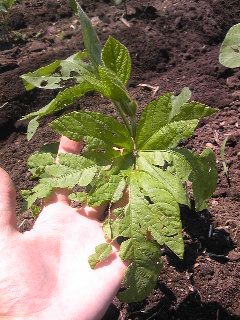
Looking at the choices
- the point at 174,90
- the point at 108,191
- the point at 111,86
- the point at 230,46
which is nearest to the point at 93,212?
the point at 108,191

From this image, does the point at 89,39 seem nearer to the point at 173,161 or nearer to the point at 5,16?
the point at 173,161

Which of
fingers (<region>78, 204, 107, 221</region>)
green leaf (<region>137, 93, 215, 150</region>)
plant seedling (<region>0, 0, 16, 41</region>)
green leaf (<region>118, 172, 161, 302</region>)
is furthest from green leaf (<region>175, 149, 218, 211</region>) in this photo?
plant seedling (<region>0, 0, 16, 41</region>)

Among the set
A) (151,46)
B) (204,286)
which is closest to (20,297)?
(204,286)

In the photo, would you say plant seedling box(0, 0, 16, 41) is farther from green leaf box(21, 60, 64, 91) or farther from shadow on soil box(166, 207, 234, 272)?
shadow on soil box(166, 207, 234, 272)

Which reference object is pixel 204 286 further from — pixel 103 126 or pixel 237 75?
pixel 237 75

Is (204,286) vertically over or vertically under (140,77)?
under

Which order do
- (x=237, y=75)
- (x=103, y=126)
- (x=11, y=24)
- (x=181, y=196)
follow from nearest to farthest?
(x=181, y=196), (x=103, y=126), (x=237, y=75), (x=11, y=24)

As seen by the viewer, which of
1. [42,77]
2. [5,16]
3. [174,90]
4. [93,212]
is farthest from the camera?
[5,16]
